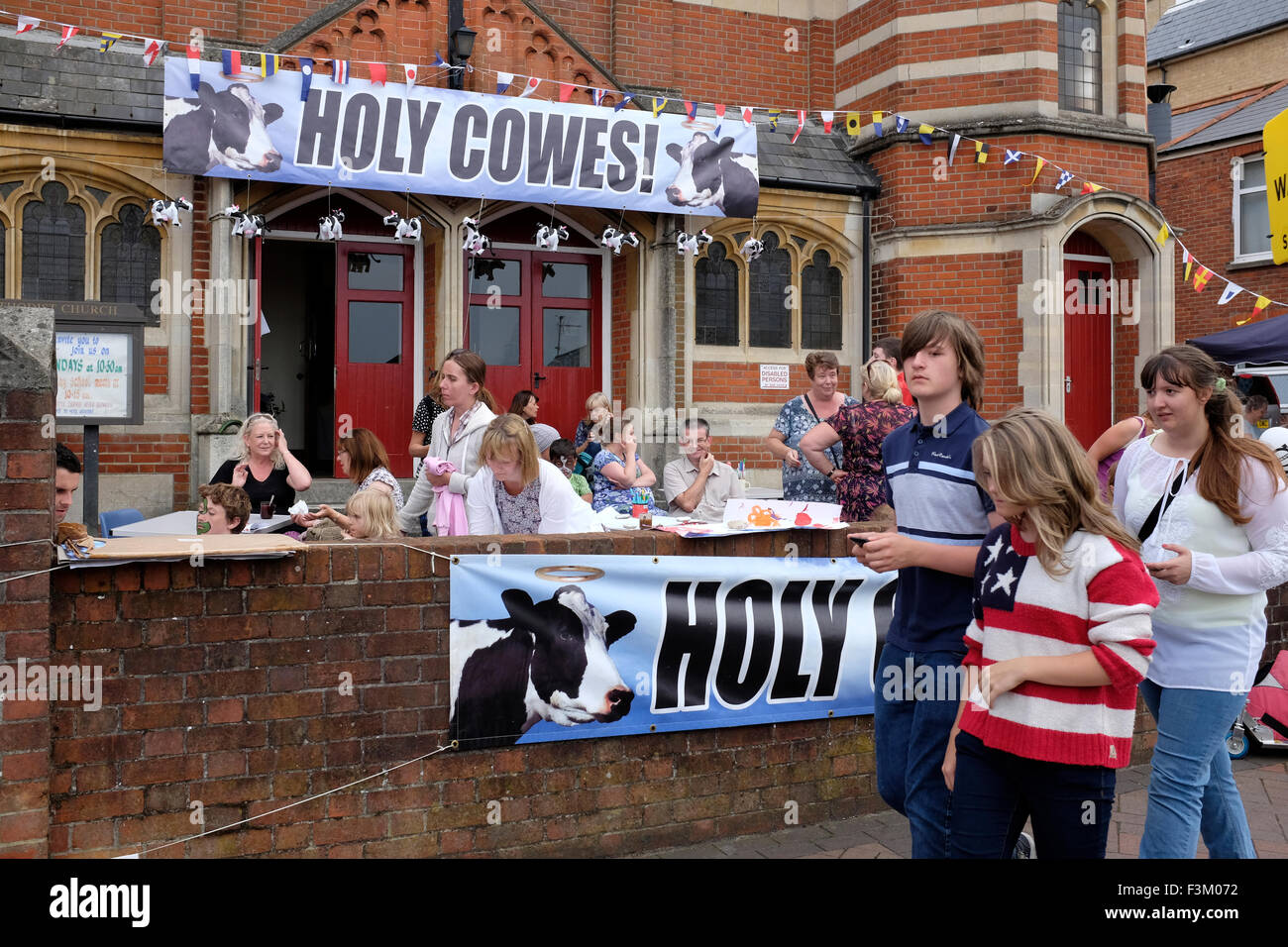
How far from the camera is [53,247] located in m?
10.3

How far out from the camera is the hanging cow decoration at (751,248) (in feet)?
42.1

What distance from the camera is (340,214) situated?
11008 millimetres

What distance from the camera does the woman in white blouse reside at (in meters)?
3.45

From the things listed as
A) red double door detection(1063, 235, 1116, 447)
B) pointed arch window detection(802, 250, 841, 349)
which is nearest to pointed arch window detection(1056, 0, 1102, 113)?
red double door detection(1063, 235, 1116, 447)


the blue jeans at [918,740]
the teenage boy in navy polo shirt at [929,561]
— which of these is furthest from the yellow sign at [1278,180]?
the blue jeans at [918,740]

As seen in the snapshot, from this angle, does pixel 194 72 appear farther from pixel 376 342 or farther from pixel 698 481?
pixel 698 481

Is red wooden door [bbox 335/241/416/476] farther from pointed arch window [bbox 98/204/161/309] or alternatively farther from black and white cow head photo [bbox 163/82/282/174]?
black and white cow head photo [bbox 163/82/282/174]

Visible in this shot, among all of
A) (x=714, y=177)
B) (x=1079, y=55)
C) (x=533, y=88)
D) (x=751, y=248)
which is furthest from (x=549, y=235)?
(x=1079, y=55)

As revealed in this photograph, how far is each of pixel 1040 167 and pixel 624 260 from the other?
4.89 metres

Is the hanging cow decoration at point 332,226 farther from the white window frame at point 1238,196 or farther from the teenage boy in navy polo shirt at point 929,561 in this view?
the white window frame at point 1238,196

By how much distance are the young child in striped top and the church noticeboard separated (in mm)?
5605

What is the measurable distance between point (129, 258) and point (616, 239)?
4.86m

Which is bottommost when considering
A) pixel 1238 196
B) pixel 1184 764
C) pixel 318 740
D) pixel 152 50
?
pixel 318 740

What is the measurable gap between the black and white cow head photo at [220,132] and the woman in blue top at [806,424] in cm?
573
